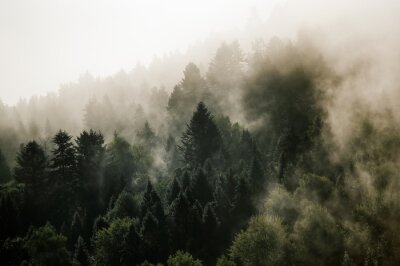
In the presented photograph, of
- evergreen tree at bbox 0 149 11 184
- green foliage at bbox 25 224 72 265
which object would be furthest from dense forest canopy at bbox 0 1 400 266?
evergreen tree at bbox 0 149 11 184

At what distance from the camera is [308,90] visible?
311ft

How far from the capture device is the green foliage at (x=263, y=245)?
186 ft

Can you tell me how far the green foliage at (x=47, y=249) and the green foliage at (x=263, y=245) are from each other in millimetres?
22221

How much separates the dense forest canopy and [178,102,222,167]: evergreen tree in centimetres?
20

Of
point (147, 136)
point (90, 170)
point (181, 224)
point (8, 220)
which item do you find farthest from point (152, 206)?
point (147, 136)

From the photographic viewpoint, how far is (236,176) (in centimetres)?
7562

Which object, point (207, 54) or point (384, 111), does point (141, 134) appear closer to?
point (384, 111)

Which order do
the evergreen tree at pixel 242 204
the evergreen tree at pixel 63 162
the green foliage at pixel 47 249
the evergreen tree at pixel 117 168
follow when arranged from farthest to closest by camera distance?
the evergreen tree at pixel 63 162 < the evergreen tree at pixel 117 168 < the evergreen tree at pixel 242 204 < the green foliage at pixel 47 249

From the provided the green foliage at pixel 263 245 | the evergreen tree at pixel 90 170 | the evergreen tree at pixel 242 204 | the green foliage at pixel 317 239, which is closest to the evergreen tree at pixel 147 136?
the evergreen tree at pixel 90 170

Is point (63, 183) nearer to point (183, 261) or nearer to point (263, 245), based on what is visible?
point (183, 261)

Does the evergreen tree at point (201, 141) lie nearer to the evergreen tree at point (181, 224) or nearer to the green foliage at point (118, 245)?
the evergreen tree at point (181, 224)

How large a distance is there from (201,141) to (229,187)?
1402cm

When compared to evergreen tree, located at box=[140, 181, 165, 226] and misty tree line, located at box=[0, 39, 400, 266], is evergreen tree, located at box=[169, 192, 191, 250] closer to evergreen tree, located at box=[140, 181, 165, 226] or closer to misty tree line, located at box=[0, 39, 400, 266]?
misty tree line, located at box=[0, 39, 400, 266]

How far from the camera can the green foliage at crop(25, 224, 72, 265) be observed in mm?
57938
